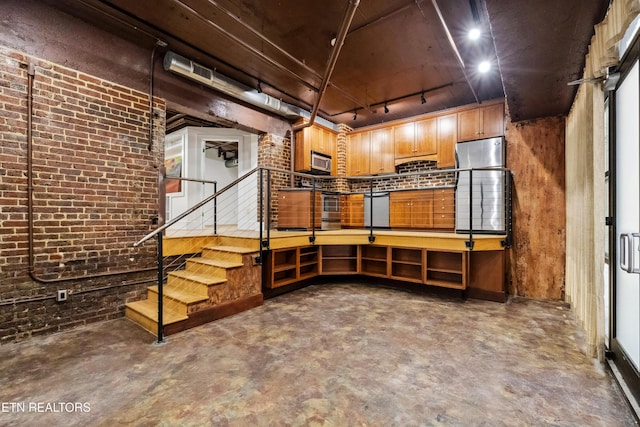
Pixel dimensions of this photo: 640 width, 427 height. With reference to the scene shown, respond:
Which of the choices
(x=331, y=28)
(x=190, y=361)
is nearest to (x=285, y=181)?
(x=331, y=28)

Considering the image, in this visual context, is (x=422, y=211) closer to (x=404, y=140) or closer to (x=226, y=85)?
(x=404, y=140)

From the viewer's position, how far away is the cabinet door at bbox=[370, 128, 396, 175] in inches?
248

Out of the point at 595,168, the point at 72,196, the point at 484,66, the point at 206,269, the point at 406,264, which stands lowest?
the point at 406,264

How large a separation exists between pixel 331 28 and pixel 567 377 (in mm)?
4019

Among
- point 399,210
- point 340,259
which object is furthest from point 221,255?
point 399,210

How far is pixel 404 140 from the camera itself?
612 cm

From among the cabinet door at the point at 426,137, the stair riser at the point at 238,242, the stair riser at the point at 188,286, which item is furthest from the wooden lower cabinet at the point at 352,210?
the stair riser at the point at 188,286

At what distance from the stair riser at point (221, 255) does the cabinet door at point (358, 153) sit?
3.93 m

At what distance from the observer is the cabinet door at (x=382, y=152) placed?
631 cm

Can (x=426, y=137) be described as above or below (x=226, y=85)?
below

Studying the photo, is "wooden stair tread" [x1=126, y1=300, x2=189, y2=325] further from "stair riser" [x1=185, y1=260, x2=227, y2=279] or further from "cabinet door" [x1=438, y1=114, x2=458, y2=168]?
"cabinet door" [x1=438, y1=114, x2=458, y2=168]

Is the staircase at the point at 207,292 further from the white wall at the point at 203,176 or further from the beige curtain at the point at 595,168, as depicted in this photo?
the beige curtain at the point at 595,168

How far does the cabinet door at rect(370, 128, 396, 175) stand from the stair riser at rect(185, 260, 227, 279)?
4.22 m

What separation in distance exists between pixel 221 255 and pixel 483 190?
4.17 meters
